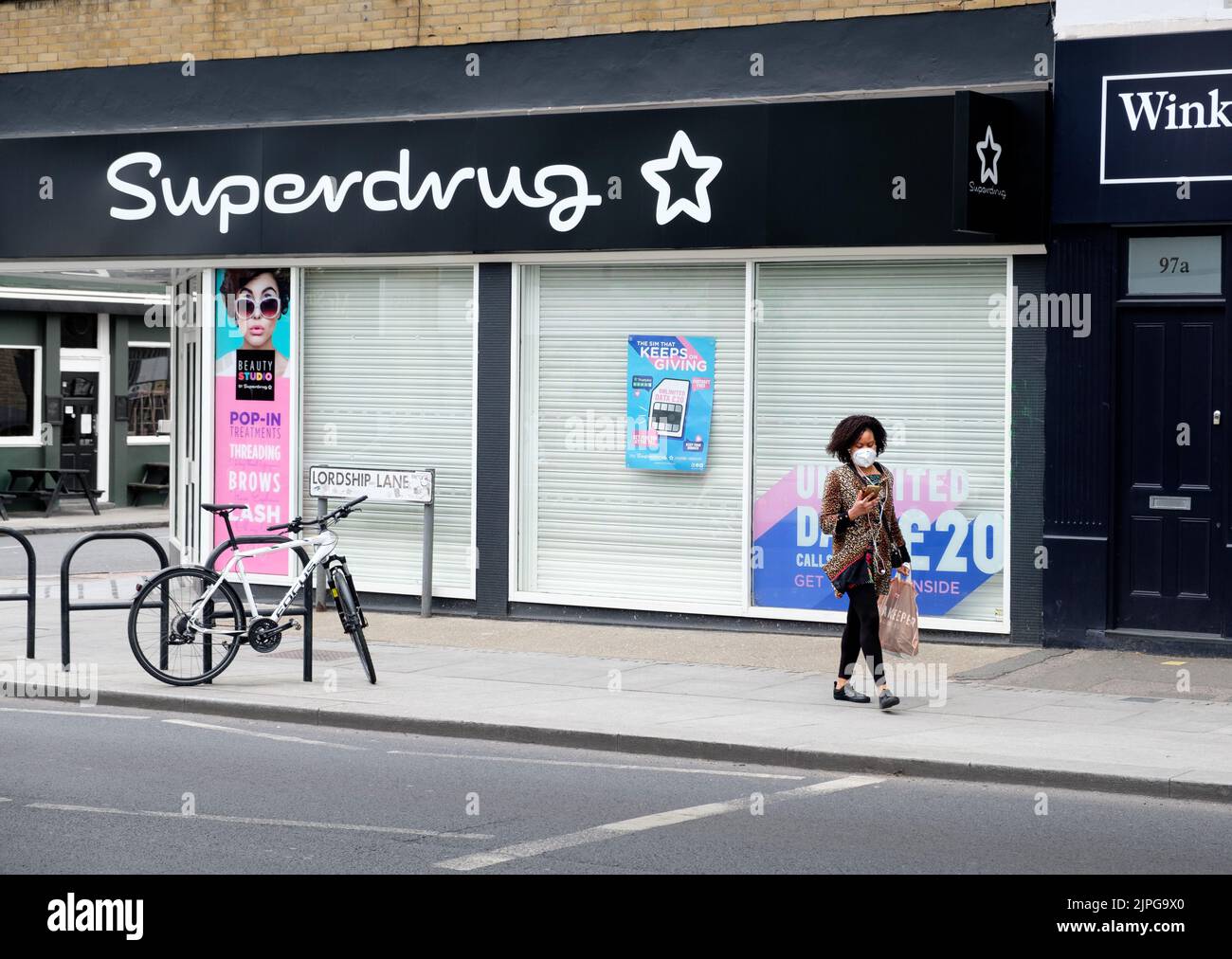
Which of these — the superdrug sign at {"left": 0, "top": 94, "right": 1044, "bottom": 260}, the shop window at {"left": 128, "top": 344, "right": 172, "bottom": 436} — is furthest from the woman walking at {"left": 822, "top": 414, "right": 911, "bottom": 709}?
the shop window at {"left": 128, "top": 344, "right": 172, "bottom": 436}

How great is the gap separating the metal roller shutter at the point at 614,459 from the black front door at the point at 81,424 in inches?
654

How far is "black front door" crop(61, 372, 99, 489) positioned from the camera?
1174 inches

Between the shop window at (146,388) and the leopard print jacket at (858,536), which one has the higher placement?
the shop window at (146,388)

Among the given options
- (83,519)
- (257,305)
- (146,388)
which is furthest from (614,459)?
(146,388)

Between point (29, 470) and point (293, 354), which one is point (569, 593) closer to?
point (293, 354)

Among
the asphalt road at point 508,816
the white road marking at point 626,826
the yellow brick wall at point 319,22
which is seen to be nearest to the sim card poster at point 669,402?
the yellow brick wall at point 319,22

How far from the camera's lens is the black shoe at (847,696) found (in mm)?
11180

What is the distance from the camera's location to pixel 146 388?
3136 cm

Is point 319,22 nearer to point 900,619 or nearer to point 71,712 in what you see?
point 71,712

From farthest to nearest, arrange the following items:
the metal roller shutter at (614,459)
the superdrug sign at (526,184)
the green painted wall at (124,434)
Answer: the green painted wall at (124,434) → the metal roller shutter at (614,459) → the superdrug sign at (526,184)

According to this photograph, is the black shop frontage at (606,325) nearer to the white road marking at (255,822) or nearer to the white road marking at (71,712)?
the white road marking at (71,712)

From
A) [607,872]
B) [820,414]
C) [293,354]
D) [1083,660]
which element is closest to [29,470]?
[293,354]

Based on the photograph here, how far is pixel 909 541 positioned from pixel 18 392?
19.5 m
